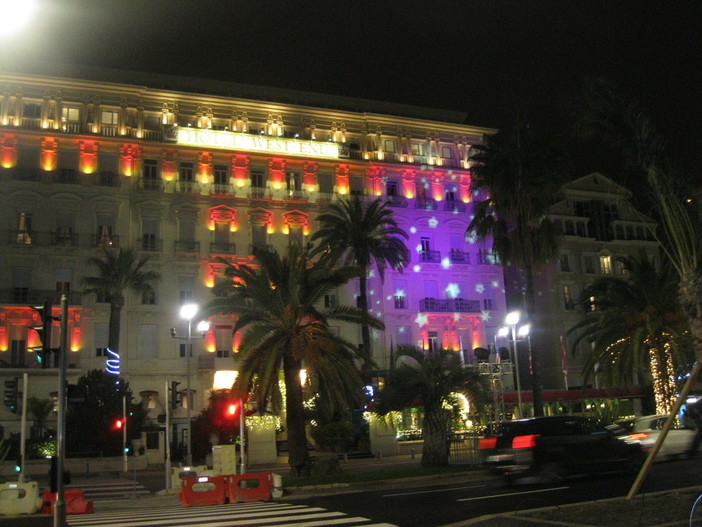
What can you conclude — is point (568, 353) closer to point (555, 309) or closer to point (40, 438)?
point (555, 309)

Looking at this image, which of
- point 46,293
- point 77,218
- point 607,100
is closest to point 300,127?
point 77,218

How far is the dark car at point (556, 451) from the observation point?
18062 mm

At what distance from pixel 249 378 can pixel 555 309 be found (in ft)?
126

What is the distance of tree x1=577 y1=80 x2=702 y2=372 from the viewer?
13.7 m

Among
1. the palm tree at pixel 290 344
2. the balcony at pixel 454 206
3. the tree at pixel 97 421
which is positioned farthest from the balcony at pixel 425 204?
the palm tree at pixel 290 344

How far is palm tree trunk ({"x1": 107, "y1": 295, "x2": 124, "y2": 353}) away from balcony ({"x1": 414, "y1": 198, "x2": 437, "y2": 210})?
24.9 metres

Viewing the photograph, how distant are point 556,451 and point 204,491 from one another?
30.9ft

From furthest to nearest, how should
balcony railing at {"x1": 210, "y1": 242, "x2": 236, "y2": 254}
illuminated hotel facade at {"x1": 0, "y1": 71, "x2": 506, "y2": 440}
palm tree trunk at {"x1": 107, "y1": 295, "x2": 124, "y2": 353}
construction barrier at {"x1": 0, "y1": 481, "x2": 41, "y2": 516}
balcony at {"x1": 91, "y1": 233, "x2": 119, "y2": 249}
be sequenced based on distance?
balcony railing at {"x1": 210, "y1": 242, "x2": 236, "y2": 254} < balcony at {"x1": 91, "y1": 233, "x2": 119, "y2": 249} < illuminated hotel facade at {"x1": 0, "y1": 71, "x2": 506, "y2": 440} < palm tree trunk at {"x1": 107, "y1": 295, "x2": 124, "y2": 353} < construction barrier at {"x1": 0, "y1": 481, "x2": 41, "y2": 516}

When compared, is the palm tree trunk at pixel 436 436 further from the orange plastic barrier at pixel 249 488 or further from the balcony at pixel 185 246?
the balcony at pixel 185 246

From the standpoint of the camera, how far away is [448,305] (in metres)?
55.5

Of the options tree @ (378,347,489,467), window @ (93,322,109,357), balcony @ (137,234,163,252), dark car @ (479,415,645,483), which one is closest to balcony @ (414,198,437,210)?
balcony @ (137,234,163,252)

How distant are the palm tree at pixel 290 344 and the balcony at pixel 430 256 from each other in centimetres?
2898

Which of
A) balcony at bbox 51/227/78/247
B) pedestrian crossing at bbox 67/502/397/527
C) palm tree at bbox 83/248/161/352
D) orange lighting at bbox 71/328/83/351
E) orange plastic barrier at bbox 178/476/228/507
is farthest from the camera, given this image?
balcony at bbox 51/227/78/247

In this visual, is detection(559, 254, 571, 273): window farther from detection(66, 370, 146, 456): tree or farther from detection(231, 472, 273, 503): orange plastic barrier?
detection(231, 472, 273, 503): orange plastic barrier
